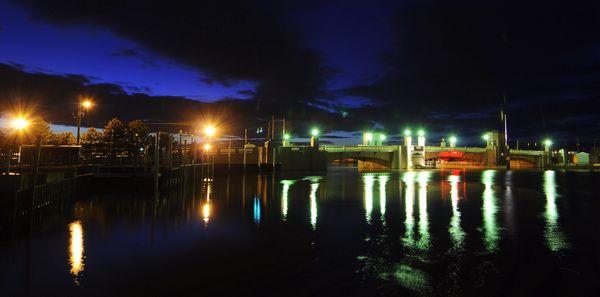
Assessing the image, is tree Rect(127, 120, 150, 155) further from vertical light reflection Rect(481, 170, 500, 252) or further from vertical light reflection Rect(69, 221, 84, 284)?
vertical light reflection Rect(481, 170, 500, 252)

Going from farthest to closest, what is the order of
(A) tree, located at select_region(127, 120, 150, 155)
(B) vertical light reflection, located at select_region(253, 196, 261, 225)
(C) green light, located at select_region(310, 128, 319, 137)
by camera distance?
(C) green light, located at select_region(310, 128, 319, 137) < (A) tree, located at select_region(127, 120, 150, 155) < (B) vertical light reflection, located at select_region(253, 196, 261, 225)

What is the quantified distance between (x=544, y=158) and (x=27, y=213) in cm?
17076

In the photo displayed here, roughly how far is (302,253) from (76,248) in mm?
7243

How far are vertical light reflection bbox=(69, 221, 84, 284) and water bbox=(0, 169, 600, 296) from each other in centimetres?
4

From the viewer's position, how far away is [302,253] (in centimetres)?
1154

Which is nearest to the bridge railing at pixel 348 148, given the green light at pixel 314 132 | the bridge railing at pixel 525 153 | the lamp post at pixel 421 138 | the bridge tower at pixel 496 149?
the green light at pixel 314 132

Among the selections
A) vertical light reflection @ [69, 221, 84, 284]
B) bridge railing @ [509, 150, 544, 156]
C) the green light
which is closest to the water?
vertical light reflection @ [69, 221, 84, 284]

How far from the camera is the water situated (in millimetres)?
8508

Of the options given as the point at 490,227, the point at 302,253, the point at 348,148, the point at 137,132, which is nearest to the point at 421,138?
the point at 348,148

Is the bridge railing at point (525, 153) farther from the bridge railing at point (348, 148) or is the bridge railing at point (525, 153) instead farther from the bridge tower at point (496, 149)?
the bridge railing at point (348, 148)

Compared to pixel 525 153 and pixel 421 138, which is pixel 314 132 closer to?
pixel 421 138

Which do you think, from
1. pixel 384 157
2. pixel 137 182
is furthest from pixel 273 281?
pixel 384 157

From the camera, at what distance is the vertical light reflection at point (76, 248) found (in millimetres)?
10031

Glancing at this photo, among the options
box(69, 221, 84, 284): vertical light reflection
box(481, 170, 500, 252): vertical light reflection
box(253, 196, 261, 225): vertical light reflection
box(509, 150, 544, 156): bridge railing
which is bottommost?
box(69, 221, 84, 284): vertical light reflection
